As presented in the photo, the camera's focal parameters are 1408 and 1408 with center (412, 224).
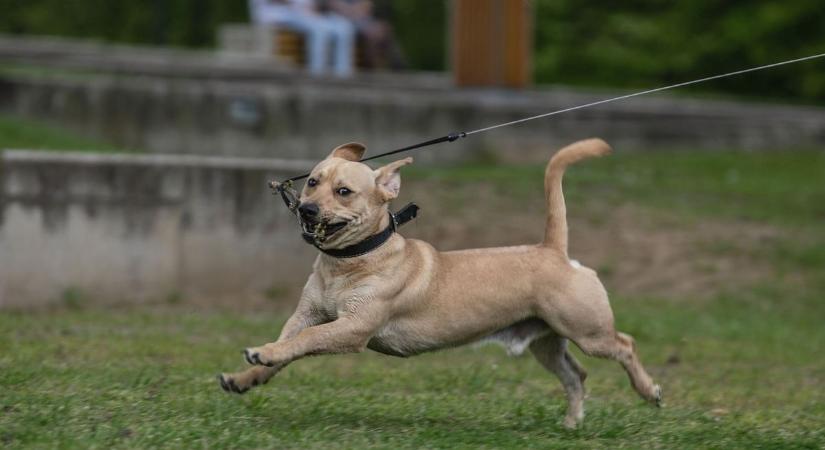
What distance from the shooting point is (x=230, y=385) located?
23.8 feet

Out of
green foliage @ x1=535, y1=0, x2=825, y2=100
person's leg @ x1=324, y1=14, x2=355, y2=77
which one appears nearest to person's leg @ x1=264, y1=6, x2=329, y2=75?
person's leg @ x1=324, y1=14, x2=355, y2=77

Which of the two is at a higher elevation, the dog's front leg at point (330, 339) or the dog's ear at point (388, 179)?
the dog's ear at point (388, 179)

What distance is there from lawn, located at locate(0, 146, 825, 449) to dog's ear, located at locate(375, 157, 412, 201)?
3.99ft

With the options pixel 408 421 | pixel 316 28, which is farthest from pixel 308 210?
pixel 316 28

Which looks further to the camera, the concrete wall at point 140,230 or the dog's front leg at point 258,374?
the concrete wall at point 140,230

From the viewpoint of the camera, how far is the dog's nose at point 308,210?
6.86m

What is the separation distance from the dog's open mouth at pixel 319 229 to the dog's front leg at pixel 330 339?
414 millimetres

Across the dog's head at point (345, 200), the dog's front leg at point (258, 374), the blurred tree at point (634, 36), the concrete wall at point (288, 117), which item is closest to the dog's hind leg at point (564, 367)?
the dog's head at point (345, 200)

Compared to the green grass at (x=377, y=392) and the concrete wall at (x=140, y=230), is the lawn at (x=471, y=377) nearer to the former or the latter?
the green grass at (x=377, y=392)

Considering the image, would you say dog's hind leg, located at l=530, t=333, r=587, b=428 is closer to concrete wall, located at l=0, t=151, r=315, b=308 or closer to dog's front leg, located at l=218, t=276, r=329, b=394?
dog's front leg, located at l=218, t=276, r=329, b=394

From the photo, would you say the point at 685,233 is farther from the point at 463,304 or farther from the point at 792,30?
the point at 792,30

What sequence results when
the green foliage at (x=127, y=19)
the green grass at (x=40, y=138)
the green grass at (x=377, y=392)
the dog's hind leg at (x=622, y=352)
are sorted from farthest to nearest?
the green foliage at (x=127, y=19) → the green grass at (x=40, y=138) → the dog's hind leg at (x=622, y=352) → the green grass at (x=377, y=392)

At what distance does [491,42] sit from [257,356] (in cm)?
1406

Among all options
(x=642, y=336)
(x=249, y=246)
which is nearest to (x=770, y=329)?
(x=642, y=336)
